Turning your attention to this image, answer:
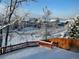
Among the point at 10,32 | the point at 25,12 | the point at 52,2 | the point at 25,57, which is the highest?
the point at 52,2

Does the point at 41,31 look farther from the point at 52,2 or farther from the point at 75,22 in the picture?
the point at 75,22

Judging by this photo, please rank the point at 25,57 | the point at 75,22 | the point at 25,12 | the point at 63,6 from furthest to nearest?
the point at 63,6 < the point at 75,22 < the point at 25,12 < the point at 25,57

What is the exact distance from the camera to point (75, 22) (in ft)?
50.4

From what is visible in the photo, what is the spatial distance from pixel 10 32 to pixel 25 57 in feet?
19.5

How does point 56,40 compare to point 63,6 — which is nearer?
point 56,40

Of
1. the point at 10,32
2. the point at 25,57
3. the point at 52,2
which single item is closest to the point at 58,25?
the point at 52,2

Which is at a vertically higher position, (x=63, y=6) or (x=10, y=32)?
(x=63, y=6)

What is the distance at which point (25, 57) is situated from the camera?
8648 millimetres

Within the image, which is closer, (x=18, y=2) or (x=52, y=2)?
(x=18, y=2)

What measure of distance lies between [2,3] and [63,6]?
7375 mm

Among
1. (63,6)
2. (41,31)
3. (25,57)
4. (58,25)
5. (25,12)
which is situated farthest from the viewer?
(58,25)

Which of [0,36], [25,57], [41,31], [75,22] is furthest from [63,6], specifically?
[25,57]

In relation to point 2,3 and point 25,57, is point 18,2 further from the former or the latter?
point 25,57

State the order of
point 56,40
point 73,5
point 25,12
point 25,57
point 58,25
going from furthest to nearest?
point 58,25
point 73,5
point 25,12
point 56,40
point 25,57
